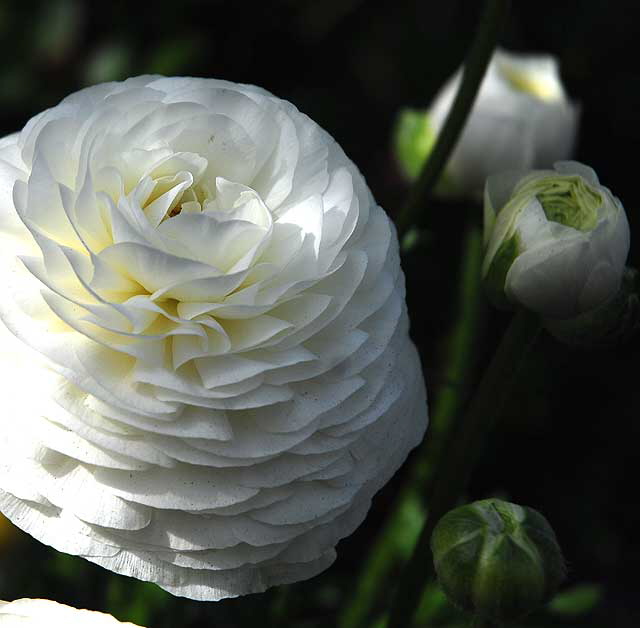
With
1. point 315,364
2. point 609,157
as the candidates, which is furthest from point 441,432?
point 609,157

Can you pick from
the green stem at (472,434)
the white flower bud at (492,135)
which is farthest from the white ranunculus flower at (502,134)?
the green stem at (472,434)

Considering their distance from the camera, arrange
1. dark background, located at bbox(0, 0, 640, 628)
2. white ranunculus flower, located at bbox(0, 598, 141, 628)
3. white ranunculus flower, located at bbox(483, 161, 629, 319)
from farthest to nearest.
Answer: dark background, located at bbox(0, 0, 640, 628)
white ranunculus flower, located at bbox(483, 161, 629, 319)
white ranunculus flower, located at bbox(0, 598, 141, 628)

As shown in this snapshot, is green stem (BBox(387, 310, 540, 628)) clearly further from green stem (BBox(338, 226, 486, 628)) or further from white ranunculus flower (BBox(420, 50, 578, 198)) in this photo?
white ranunculus flower (BBox(420, 50, 578, 198))

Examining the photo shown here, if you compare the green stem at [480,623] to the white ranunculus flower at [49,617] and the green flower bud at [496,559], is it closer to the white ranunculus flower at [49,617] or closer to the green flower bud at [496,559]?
the green flower bud at [496,559]

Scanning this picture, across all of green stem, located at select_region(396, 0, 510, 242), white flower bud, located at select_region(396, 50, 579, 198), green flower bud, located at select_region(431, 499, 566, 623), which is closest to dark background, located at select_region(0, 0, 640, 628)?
white flower bud, located at select_region(396, 50, 579, 198)

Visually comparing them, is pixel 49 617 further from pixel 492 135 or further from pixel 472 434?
pixel 492 135

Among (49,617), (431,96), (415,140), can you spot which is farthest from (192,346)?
(431,96)

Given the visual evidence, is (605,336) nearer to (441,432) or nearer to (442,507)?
(442,507)

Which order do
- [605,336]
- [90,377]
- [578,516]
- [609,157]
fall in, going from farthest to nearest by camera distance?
1. [609,157]
2. [578,516]
3. [605,336]
4. [90,377]
